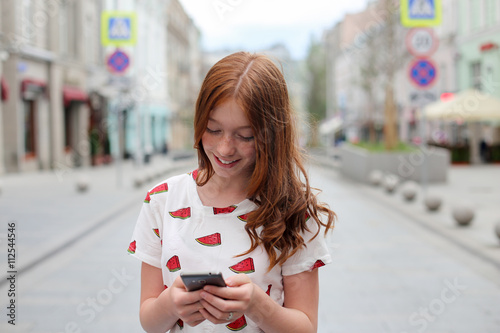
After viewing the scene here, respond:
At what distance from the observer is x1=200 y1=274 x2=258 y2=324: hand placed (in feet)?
5.17

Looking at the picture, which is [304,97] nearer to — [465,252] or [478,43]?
[478,43]

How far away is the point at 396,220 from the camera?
11461 millimetres

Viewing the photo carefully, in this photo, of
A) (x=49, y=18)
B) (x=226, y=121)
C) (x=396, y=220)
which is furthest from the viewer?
(x=49, y=18)

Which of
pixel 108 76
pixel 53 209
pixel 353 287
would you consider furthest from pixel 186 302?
pixel 108 76

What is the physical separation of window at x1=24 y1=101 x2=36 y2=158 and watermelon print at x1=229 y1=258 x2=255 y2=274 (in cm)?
2370

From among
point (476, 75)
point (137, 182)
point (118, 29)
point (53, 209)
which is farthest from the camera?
point (476, 75)

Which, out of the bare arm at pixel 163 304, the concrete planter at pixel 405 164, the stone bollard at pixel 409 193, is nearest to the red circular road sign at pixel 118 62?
the concrete planter at pixel 405 164

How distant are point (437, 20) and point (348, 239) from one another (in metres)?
6.52

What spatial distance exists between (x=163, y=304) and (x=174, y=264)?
143 millimetres

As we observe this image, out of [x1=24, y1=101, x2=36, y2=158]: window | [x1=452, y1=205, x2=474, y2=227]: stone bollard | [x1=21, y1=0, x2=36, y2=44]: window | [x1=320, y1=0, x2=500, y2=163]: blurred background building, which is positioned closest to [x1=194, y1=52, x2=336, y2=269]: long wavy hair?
[x1=452, y1=205, x2=474, y2=227]: stone bollard

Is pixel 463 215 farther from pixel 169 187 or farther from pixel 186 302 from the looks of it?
pixel 186 302

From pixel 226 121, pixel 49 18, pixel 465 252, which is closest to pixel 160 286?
pixel 226 121

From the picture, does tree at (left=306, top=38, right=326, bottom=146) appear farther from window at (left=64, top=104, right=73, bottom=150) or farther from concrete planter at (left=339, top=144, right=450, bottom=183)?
concrete planter at (left=339, top=144, right=450, bottom=183)

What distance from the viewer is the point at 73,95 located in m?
Answer: 28.2
